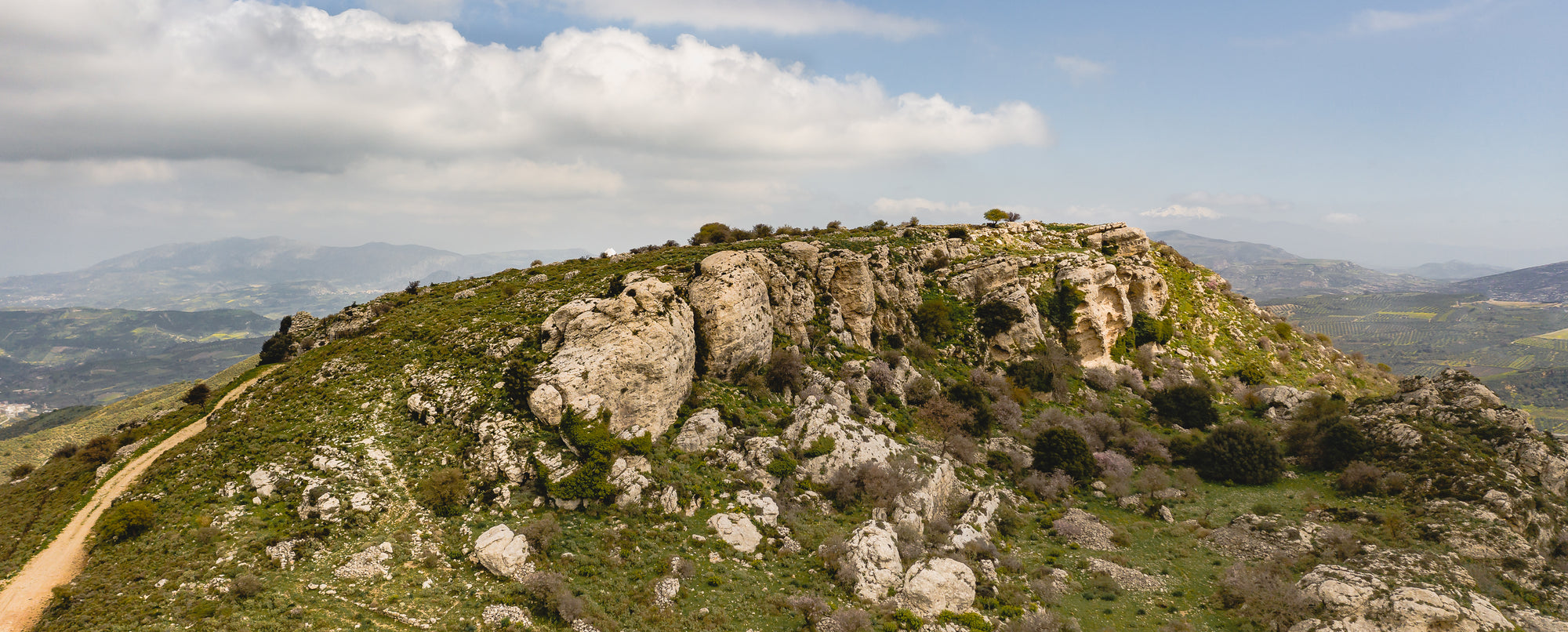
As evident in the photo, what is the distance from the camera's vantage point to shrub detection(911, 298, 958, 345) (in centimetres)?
4669

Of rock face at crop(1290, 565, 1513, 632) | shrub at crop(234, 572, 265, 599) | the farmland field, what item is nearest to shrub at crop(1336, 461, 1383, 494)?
rock face at crop(1290, 565, 1513, 632)

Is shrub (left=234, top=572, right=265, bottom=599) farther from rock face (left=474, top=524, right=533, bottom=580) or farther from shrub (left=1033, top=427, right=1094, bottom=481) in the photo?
shrub (left=1033, top=427, right=1094, bottom=481)

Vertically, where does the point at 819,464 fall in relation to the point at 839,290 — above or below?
below

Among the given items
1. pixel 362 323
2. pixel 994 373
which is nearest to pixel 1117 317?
pixel 994 373

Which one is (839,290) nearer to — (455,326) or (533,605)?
(455,326)

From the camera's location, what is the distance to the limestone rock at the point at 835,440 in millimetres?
29141

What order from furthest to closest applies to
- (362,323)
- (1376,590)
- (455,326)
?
1. (362,323)
2. (455,326)
3. (1376,590)

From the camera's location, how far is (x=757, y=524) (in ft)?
81.3

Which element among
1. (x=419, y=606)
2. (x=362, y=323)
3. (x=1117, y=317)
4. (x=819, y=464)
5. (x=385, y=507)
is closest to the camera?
(x=419, y=606)

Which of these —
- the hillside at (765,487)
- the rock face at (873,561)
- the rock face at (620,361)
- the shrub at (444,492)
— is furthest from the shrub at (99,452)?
the rock face at (873,561)

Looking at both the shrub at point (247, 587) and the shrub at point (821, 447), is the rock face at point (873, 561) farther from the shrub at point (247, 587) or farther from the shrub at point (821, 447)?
the shrub at point (247, 587)

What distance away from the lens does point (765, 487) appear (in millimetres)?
27266

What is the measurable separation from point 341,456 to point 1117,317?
60.9 meters

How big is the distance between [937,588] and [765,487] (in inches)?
377
